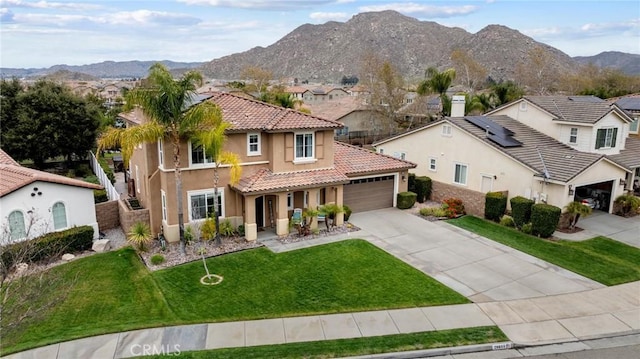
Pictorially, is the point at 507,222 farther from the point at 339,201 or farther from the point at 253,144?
the point at 253,144

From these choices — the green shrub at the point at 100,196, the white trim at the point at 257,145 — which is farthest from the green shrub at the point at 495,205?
the green shrub at the point at 100,196

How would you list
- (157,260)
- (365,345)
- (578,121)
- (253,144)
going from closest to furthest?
(365,345)
(157,260)
(253,144)
(578,121)

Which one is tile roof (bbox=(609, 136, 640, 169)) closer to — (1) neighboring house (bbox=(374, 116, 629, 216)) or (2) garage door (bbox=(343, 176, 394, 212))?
(1) neighboring house (bbox=(374, 116, 629, 216))

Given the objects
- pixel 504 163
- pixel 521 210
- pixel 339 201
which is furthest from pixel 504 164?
pixel 339 201

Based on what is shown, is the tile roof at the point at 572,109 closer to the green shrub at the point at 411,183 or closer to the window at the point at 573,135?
the window at the point at 573,135

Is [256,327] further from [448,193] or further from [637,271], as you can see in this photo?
[448,193]

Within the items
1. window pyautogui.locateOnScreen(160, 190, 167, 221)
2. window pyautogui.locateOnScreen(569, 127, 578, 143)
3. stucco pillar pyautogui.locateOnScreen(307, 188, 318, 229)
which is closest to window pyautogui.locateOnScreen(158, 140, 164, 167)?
window pyautogui.locateOnScreen(160, 190, 167, 221)

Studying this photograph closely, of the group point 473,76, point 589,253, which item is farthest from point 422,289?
point 473,76
